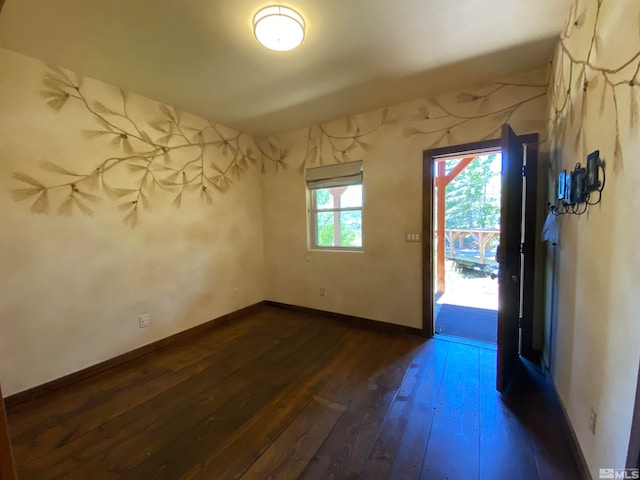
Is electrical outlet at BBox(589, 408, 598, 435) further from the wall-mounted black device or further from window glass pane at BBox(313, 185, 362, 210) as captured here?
window glass pane at BBox(313, 185, 362, 210)

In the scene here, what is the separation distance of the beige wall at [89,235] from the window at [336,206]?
1.27 m

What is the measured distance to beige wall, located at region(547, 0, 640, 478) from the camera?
3.22 feet

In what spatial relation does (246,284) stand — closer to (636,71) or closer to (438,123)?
(438,123)

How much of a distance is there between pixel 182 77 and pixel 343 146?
71.9 inches

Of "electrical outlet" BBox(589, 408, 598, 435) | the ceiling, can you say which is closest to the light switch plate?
the ceiling

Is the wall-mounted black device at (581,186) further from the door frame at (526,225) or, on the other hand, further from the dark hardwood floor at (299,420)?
the dark hardwood floor at (299,420)

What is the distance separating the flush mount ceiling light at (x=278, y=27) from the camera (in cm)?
158

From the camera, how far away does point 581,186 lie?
1408 mm

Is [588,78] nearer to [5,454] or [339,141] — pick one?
[339,141]

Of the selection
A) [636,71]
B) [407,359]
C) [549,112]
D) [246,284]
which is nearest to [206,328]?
[246,284]

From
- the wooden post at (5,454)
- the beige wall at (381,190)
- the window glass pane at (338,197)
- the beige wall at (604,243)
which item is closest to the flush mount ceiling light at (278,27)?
the beige wall at (604,243)

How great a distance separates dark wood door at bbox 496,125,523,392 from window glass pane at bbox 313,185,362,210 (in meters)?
1.64

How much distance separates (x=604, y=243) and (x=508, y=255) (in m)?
0.81

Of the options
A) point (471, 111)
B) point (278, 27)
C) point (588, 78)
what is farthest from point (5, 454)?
point (471, 111)
